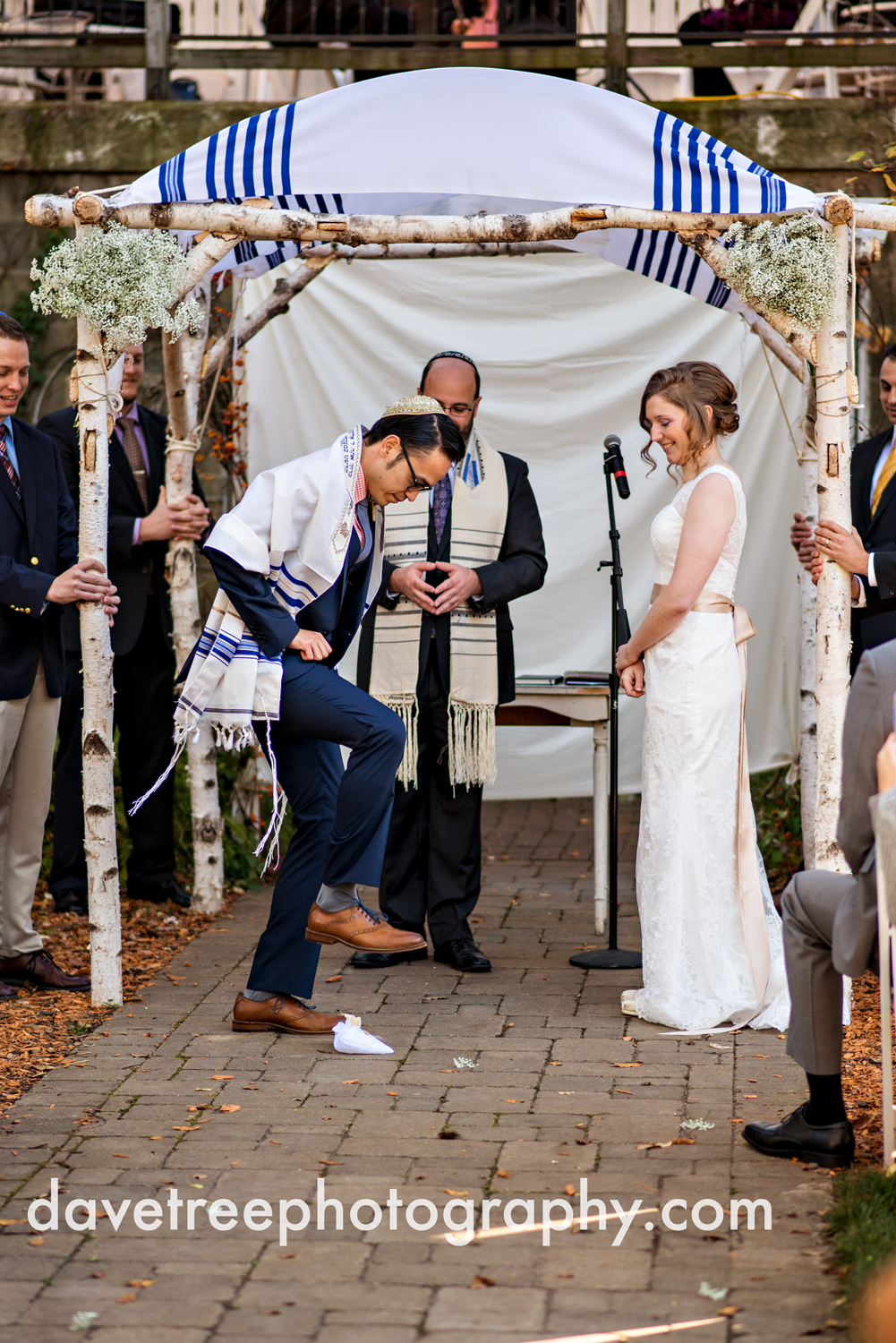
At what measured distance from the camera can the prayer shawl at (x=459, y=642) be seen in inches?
219

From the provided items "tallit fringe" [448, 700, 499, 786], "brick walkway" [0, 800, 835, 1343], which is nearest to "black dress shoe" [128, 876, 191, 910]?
"brick walkway" [0, 800, 835, 1343]

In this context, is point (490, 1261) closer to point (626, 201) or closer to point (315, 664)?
point (315, 664)

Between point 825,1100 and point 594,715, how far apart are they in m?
2.44

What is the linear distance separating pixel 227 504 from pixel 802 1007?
5.14 m

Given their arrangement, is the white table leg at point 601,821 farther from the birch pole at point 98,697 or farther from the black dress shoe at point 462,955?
the birch pole at point 98,697

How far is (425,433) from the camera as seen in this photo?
4418 mm

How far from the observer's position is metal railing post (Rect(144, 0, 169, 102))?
8.08 metres

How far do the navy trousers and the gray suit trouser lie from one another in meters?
1.28

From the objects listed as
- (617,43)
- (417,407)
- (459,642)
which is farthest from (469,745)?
(617,43)

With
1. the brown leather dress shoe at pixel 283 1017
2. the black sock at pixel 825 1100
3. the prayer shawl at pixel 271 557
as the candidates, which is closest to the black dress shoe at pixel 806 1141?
the black sock at pixel 825 1100

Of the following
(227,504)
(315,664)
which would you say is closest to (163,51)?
(227,504)

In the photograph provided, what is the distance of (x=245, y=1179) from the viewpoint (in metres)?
3.53

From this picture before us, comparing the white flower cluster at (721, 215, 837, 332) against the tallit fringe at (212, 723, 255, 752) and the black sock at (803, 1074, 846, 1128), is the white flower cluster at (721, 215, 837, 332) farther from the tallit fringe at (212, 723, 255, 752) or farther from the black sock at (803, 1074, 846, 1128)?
the black sock at (803, 1074, 846, 1128)
